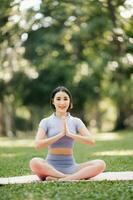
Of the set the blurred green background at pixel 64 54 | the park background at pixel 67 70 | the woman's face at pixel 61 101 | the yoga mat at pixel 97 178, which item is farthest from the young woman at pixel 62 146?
the blurred green background at pixel 64 54

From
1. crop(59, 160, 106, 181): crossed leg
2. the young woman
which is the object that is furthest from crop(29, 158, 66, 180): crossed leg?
crop(59, 160, 106, 181): crossed leg

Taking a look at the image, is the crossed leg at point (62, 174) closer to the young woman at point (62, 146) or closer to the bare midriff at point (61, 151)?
the young woman at point (62, 146)

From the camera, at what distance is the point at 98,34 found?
74.9 feet

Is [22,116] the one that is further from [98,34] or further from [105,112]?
[98,34]

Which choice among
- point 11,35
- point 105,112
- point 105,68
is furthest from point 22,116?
point 11,35

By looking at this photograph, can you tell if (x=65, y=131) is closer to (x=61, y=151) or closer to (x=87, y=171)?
(x=61, y=151)

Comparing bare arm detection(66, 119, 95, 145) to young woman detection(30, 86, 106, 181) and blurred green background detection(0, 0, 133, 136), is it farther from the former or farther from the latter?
blurred green background detection(0, 0, 133, 136)

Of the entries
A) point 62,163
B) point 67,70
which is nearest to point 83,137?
point 62,163

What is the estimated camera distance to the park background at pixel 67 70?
9.61 meters

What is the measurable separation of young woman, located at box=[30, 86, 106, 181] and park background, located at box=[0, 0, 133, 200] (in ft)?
1.51

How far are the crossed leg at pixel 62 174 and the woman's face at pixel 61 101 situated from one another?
0.74 meters

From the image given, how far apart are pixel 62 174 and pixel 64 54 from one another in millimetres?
22892

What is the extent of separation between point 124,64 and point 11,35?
5.89 metres

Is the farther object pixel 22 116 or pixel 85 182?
pixel 22 116
